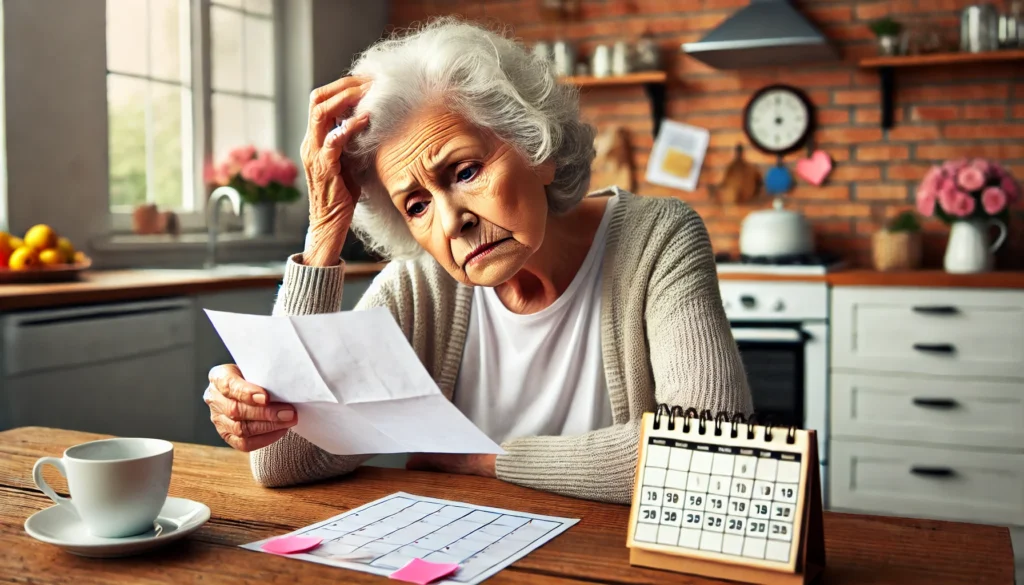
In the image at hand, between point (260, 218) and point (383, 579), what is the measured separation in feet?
10.2

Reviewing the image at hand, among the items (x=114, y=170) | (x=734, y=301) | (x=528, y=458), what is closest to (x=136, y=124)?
(x=114, y=170)

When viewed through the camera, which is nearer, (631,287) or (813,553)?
(813,553)

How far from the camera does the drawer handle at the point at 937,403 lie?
3170 millimetres

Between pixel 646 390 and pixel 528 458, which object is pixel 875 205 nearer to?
pixel 646 390

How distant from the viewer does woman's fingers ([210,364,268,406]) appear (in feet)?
3.29

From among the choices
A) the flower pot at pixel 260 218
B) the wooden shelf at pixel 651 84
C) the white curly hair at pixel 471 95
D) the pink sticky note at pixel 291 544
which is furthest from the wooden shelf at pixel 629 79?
the pink sticky note at pixel 291 544

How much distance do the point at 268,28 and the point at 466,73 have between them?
319 centimetres

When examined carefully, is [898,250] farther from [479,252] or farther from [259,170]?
[479,252]

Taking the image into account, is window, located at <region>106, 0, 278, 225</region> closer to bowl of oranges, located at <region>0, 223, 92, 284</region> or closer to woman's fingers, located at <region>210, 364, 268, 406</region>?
bowl of oranges, located at <region>0, 223, 92, 284</region>

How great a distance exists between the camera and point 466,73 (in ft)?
4.20

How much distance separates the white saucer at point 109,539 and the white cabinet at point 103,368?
54.2 inches

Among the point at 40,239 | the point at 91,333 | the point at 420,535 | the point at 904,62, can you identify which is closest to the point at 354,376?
the point at 420,535

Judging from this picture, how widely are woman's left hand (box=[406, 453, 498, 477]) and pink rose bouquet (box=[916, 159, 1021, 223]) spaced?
8.86ft

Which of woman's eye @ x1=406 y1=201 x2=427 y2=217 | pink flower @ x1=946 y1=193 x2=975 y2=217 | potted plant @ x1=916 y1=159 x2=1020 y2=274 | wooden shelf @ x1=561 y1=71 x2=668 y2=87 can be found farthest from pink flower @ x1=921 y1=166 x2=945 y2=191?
woman's eye @ x1=406 y1=201 x2=427 y2=217
